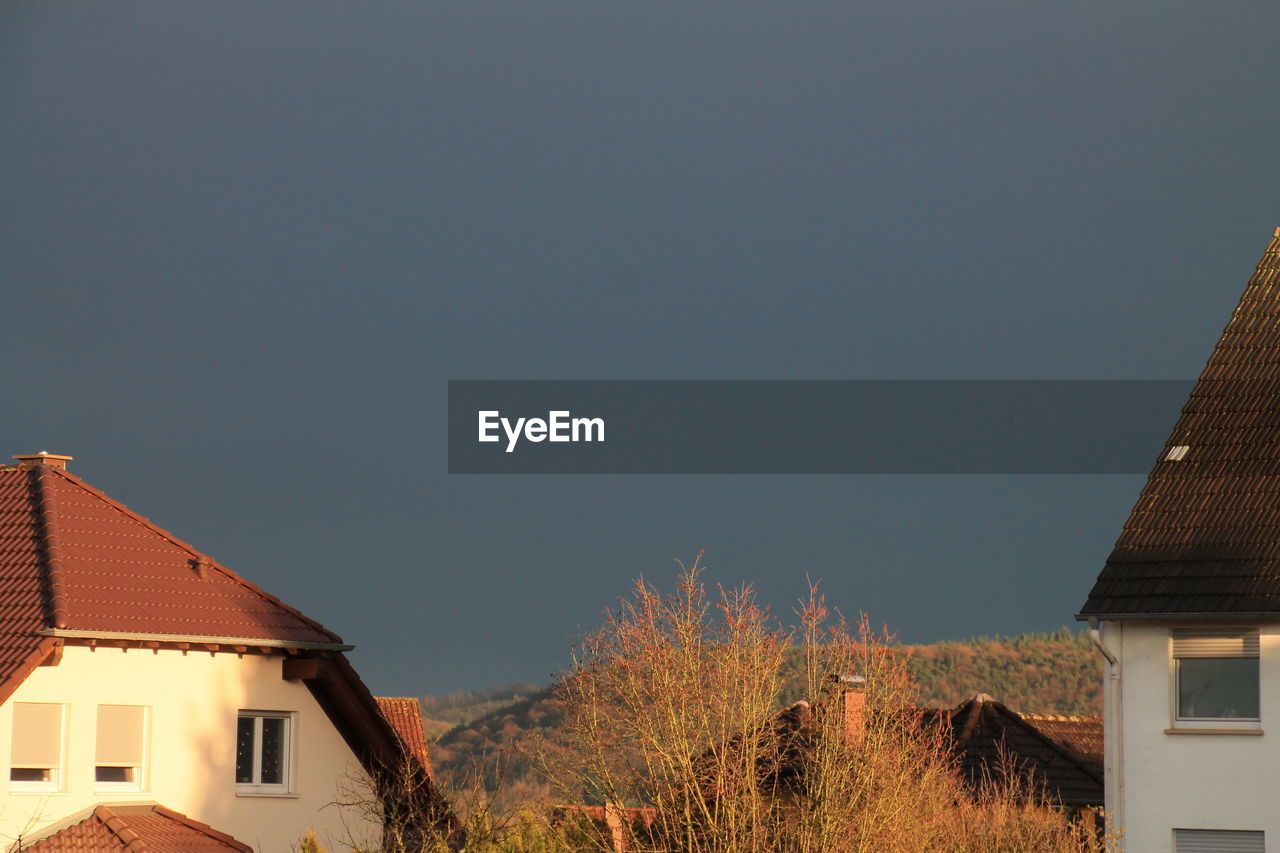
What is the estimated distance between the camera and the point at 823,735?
19734 millimetres

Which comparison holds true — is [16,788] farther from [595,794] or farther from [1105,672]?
[1105,672]

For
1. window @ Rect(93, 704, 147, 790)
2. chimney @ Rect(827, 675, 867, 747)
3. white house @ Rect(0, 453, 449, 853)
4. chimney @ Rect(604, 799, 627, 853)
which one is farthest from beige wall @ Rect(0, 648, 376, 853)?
chimney @ Rect(827, 675, 867, 747)

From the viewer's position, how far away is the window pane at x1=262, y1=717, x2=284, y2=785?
26.2 meters

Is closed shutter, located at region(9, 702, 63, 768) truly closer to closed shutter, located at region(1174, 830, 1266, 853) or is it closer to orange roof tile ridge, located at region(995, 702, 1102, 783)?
closed shutter, located at region(1174, 830, 1266, 853)

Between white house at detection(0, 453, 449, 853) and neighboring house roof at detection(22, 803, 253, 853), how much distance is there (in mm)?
33

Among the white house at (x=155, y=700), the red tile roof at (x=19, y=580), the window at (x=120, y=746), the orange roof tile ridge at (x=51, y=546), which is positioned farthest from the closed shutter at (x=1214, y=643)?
the red tile roof at (x=19, y=580)

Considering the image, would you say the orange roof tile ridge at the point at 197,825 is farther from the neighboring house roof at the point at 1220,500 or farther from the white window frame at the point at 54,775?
the neighboring house roof at the point at 1220,500

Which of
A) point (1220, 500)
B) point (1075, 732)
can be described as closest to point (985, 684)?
point (1075, 732)

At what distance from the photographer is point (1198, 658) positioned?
2484 cm

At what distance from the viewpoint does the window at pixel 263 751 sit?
85.1 feet

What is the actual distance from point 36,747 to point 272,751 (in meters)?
3.95

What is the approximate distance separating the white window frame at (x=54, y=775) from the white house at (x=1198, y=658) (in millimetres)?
14204

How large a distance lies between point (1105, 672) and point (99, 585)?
47.4 feet

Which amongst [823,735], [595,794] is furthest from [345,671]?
[823,735]
